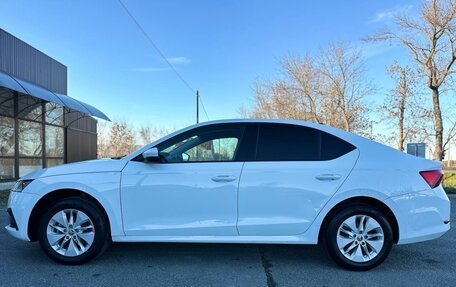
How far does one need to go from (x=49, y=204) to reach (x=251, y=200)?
7.72ft

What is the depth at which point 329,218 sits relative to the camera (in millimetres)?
4254

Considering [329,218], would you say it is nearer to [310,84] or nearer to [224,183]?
[224,183]

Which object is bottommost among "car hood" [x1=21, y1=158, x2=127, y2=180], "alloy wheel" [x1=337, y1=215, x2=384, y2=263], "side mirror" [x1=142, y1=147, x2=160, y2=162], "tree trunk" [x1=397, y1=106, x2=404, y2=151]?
"alloy wheel" [x1=337, y1=215, x2=384, y2=263]

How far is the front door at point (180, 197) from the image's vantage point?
4.23 m

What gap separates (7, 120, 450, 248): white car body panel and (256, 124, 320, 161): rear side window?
0.34 ft

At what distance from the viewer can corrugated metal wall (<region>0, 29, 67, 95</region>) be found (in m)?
14.0

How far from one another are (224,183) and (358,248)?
1629 mm

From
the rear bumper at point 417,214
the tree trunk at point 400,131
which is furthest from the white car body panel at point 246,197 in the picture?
the tree trunk at point 400,131

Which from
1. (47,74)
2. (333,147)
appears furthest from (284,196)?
(47,74)

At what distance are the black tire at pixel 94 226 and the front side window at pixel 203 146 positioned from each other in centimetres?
99

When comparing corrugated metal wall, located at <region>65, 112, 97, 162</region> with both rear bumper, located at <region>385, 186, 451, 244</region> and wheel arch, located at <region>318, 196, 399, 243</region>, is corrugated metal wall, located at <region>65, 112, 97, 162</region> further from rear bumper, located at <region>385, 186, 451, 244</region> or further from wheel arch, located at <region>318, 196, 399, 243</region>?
rear bumper, located at <region>385, 186, 451, 244</region>

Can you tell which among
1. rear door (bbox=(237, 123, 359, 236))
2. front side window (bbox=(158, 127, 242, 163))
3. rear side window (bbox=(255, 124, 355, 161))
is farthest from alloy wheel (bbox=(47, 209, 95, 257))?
rear side window (bbox=(255, 124, 355, 161))

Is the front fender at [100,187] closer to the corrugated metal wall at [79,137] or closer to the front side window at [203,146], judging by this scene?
the front side window at [203,146]

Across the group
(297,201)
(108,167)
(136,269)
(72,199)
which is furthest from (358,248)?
(72,199)
